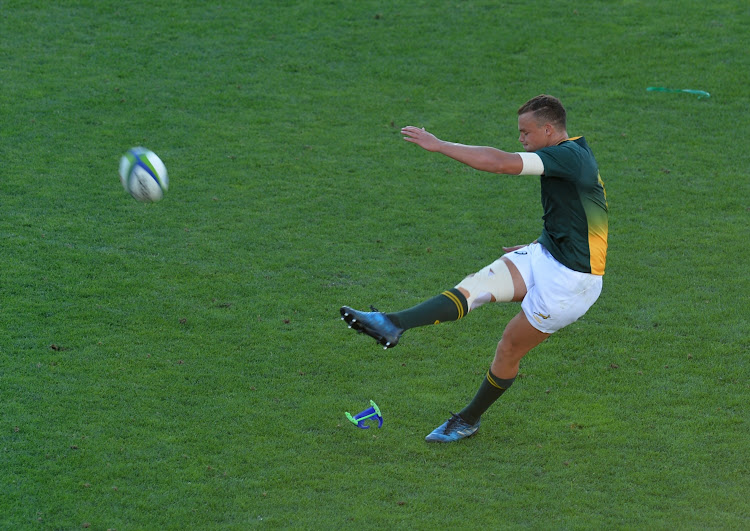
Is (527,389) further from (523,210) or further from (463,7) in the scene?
(463,7)

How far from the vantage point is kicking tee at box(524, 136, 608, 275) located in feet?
19.9

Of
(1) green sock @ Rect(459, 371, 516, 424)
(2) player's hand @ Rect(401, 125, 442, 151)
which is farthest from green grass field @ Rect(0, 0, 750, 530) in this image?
(2) player's hand @ Rect(401, 125, 442, 151)

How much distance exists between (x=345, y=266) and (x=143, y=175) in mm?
2707

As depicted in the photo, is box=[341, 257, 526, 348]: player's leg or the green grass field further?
the green grass field

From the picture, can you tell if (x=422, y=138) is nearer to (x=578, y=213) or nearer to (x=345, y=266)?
(x=578, y=213)

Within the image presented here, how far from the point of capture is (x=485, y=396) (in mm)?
6797

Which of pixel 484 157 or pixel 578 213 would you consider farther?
pixel 578 213

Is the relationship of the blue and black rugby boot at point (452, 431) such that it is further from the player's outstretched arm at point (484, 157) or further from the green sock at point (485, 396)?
the player's outstretched arm at point (484, 157)

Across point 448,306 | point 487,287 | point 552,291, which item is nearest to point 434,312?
point 448,306

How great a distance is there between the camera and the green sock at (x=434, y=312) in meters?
6.00

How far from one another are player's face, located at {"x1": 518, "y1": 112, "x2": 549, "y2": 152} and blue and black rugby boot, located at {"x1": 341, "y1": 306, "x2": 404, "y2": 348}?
1639mm

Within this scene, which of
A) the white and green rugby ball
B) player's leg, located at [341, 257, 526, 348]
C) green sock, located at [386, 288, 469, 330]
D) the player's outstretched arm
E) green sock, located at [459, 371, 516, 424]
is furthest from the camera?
the white and green rugby ball

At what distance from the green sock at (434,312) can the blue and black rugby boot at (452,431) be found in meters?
1.09

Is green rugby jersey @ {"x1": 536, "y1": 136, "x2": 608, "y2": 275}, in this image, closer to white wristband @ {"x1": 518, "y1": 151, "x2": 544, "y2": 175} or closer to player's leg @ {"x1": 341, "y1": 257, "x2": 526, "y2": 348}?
white wristband @ {"x1": 518, "y1": 151, "x2": 544, "y2": 175}
